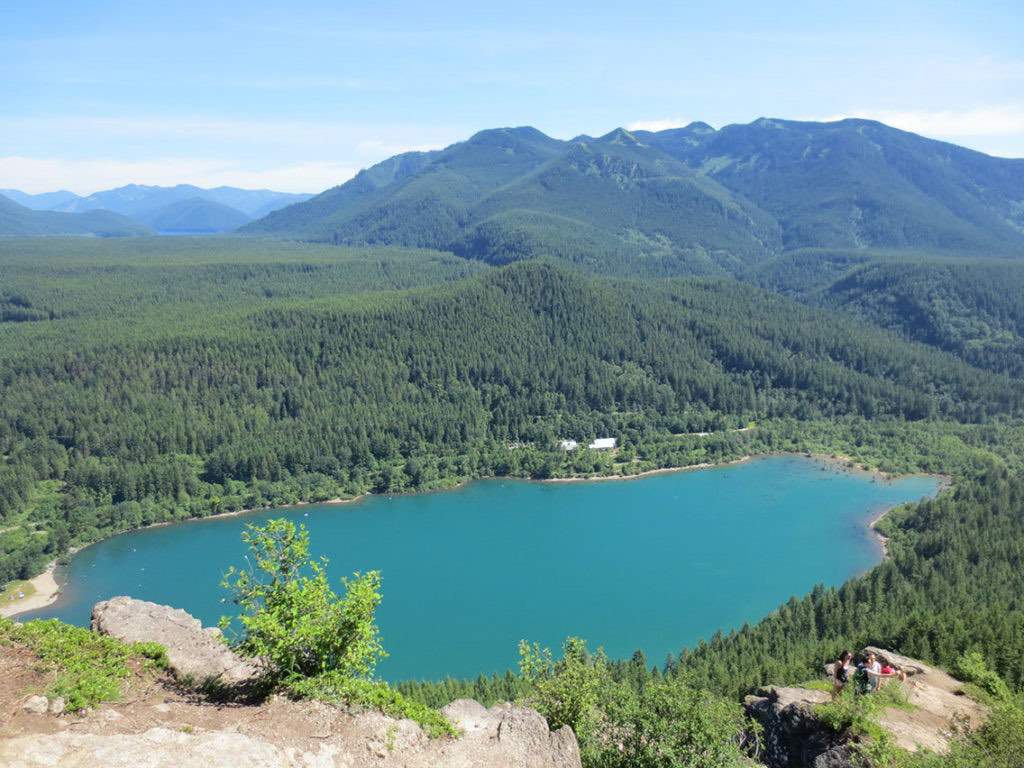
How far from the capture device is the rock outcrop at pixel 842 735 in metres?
23.2

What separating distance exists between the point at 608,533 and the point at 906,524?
32.3 m

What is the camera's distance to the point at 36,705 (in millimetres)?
15367

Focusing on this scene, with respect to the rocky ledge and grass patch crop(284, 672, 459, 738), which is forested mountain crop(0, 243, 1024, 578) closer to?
the rocky ledge

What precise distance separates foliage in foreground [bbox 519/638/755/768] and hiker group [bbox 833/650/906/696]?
3674 millimetres

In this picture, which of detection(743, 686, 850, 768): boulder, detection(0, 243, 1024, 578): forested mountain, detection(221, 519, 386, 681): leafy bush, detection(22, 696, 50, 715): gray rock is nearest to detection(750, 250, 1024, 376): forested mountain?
detection(0, 243, 1024, 578): forested mountain

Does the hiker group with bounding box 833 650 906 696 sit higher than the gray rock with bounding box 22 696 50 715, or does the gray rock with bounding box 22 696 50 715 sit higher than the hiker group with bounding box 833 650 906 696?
the gray rock with bounding box 22 696 50 715

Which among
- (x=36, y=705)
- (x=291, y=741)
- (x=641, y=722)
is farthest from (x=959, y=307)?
(x=36, y=705)

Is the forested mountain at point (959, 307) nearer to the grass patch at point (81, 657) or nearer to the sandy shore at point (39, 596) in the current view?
the sandy shore at point (39, 596)

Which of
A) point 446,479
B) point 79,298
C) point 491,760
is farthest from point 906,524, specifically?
point 79,298

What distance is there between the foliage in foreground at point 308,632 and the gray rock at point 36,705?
4.06m

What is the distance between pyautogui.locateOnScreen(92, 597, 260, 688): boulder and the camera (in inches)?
755

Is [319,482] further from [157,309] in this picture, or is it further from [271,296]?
[271,296]

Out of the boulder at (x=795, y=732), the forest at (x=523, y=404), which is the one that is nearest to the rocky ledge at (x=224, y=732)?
the boulder at (x=795, y=732)

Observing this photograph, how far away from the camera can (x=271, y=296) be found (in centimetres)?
19512
